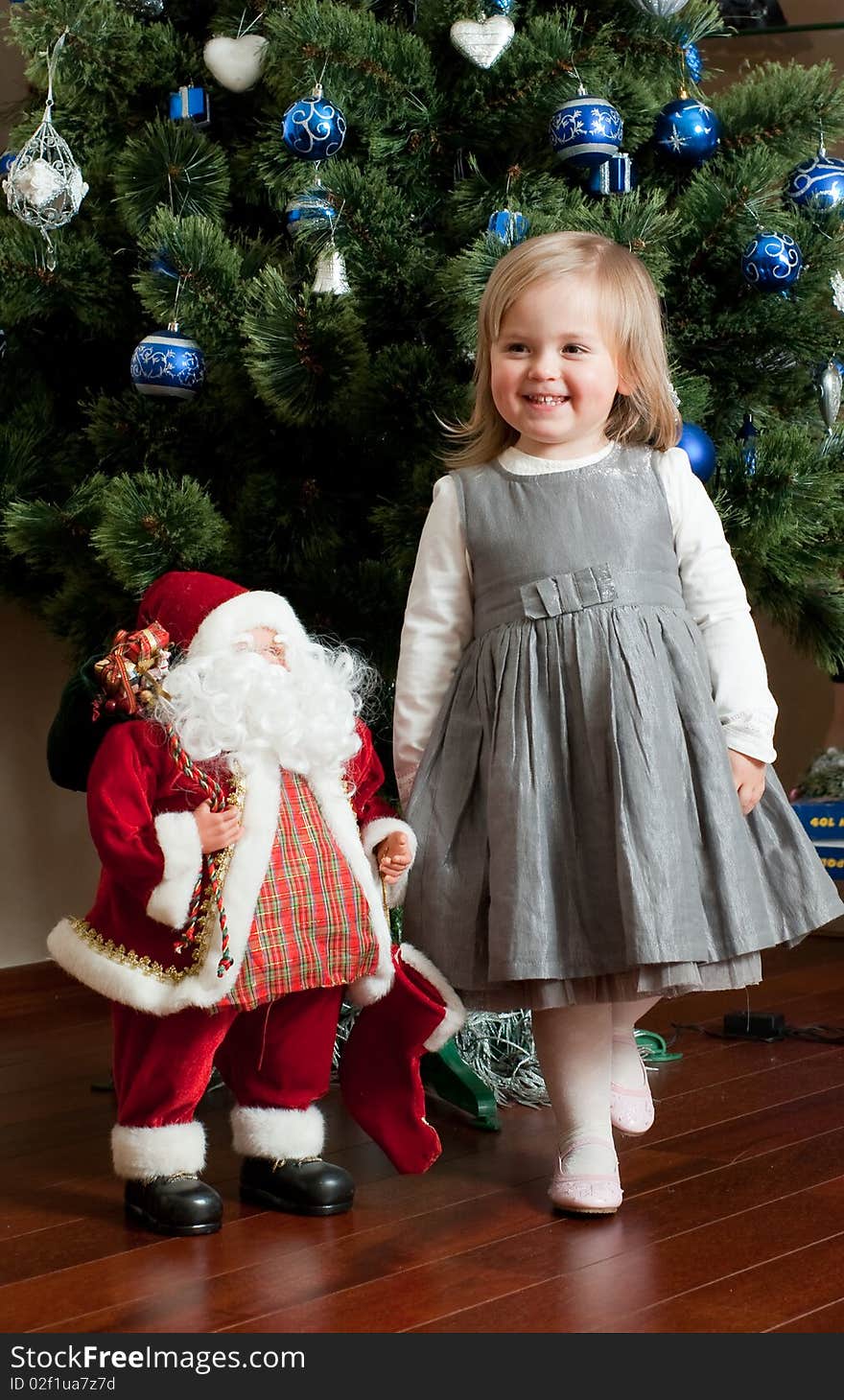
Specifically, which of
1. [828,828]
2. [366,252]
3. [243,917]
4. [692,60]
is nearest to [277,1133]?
[243,917]

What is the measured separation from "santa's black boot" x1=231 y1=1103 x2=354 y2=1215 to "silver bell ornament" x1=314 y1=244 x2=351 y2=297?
0.88m

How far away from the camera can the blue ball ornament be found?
1.71 metres

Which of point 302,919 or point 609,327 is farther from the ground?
point 609,327

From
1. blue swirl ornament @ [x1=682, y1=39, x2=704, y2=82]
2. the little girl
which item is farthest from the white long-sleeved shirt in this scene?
blue swirl ornament @ [x1=682, y1=39, x2=704, y2=82]

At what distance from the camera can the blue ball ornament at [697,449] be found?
67.4 inches

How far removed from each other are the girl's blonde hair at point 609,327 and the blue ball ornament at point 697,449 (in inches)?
2.5

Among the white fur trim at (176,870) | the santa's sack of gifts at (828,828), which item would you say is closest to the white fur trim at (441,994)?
the white fur trim at (176,870)

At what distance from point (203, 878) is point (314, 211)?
2.46ft

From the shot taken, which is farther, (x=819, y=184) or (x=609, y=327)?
(x=819, y=184)

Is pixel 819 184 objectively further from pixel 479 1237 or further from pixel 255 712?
pixel 479 1237

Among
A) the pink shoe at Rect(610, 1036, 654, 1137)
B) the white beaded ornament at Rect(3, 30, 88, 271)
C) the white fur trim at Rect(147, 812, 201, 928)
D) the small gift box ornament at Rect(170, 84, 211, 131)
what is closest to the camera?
the white fur trim at Rect(147, 812, 201, 928)

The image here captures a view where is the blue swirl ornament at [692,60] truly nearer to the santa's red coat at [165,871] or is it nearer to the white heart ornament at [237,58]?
the white heart ornament at [237,58]

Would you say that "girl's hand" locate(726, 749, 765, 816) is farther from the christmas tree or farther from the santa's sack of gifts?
the santa's sack of gifts

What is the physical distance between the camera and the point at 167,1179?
58.7 inches
